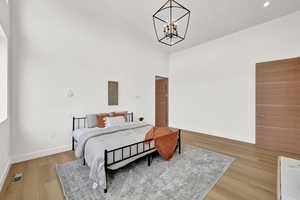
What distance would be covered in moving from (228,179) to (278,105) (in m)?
2.49

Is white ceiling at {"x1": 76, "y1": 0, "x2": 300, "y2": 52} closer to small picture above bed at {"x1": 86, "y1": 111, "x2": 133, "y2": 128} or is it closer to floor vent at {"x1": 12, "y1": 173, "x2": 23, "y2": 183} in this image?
small picture above bed at {"x1": 86, "y1": 111, "x2": 133, "y2": 128}

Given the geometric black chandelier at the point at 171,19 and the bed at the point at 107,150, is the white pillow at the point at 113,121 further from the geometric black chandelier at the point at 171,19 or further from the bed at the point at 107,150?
the geometric black chandelier at the point at 171,19

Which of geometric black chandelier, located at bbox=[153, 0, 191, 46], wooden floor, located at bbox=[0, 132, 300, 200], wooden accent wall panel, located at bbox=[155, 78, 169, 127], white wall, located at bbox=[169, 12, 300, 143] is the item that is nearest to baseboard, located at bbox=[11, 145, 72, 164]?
wooden floor, located at bbox=[0, 132, 300, 200]

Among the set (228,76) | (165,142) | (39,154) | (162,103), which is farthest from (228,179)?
(162,103)

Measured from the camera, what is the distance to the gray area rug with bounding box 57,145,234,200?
1675mm

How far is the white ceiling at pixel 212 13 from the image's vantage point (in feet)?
9.14

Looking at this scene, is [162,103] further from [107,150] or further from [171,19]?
[107,150]

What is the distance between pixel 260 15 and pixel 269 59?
3.64 feet

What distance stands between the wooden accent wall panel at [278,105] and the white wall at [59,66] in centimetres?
387

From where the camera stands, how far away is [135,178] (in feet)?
6.59

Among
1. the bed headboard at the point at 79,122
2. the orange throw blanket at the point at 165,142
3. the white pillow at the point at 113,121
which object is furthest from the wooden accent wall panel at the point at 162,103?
the bed headboard at the point at 79,122

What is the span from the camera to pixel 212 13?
3.11 m

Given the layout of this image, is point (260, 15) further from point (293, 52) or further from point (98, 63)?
point (98, 63)

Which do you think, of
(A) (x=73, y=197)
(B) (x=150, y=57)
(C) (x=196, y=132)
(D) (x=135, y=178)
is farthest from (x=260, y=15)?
(A) (x=73, y=197)
